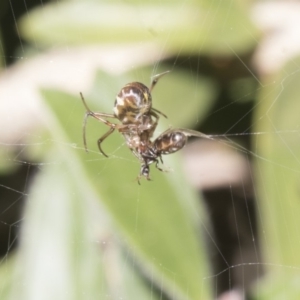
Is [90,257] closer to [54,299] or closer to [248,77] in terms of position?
[54,299]

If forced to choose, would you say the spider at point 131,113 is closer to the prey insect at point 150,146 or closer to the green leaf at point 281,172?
the prey insect at point 150,146

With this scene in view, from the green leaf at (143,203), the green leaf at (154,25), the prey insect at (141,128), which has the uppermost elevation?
the green leaf at (154,25)

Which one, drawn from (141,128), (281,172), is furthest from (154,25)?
(281,172)

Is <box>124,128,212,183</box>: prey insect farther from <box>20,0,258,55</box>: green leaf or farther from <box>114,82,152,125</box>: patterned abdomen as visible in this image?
<box>20,0,258,55</box>: green leaf

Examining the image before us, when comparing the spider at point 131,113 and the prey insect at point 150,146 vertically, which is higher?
the spider at point 131,113

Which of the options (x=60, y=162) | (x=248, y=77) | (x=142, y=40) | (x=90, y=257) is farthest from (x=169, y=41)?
(x=90, y=257)

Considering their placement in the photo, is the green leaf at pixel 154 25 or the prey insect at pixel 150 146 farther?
the green leaf at pixel 154 25

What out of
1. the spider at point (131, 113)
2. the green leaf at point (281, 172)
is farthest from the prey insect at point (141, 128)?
the green leaf at point (281, 172)
